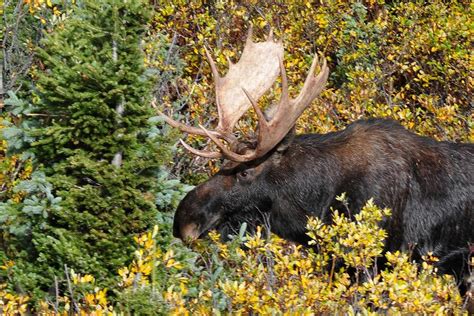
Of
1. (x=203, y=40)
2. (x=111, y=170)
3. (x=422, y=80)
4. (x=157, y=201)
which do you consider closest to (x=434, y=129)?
(x=422, y=80)

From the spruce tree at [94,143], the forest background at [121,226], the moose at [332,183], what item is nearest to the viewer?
the forest background at [121,226]

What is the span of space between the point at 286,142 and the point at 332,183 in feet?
1.37

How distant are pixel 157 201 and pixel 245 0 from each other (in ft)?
15.5

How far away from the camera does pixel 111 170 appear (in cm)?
584

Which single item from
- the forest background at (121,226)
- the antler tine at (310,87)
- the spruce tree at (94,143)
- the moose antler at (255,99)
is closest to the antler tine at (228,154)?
the moose antler at (255,99)

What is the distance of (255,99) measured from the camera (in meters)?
7.42

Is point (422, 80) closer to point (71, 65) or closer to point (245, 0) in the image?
point (245, 0)

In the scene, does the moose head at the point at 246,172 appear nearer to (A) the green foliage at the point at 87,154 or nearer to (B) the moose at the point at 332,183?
(B) the moose at the point at 332,183

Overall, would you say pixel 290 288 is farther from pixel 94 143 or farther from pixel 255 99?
pixel 255 99

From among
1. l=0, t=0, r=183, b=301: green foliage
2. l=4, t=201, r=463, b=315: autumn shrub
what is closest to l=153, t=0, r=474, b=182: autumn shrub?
l=0, t=0, r=183, b=301: green foliage

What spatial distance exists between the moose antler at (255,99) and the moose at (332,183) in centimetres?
1

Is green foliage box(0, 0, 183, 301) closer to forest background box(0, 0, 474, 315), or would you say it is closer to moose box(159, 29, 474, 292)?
forest background box(0, 0, 474, 315)

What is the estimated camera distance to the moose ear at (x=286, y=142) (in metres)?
6.75

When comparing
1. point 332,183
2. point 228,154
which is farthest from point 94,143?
point 332,183
